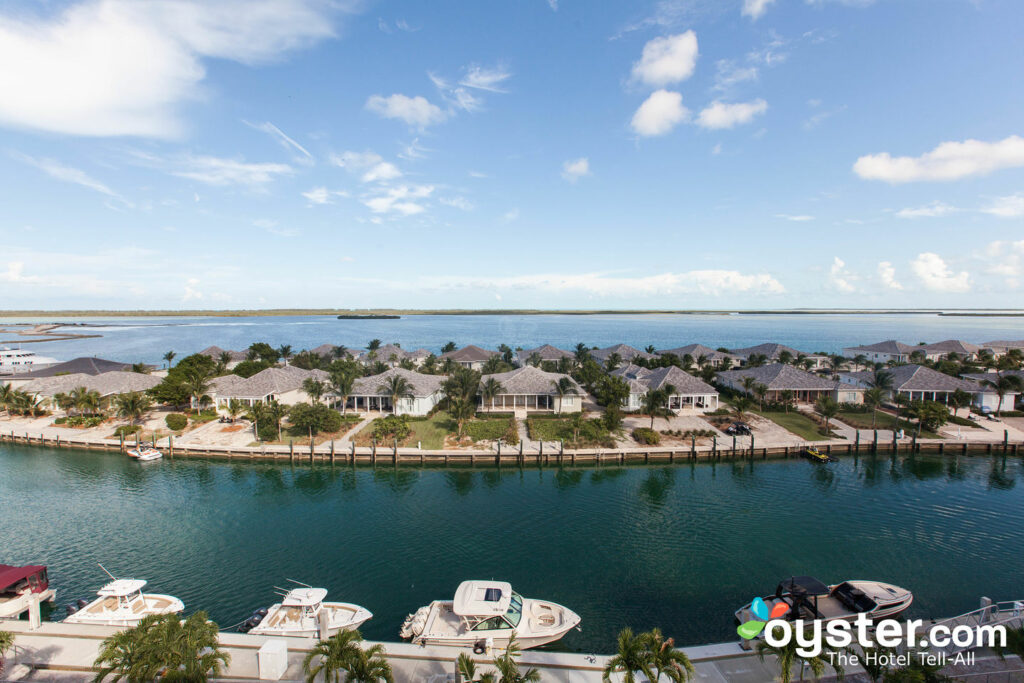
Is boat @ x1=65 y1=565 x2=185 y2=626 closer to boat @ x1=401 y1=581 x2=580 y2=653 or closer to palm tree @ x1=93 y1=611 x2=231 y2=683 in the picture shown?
palm tree @ x1=93 y1=611 x2=231 y2=683

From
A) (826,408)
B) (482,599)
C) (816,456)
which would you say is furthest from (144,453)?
(826,408)

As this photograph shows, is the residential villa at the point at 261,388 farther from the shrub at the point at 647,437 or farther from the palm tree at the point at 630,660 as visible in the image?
the palm tree at the point at 630,660

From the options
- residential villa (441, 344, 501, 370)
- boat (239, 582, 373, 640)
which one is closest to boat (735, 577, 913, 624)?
boat (239, 582, 373, 640)

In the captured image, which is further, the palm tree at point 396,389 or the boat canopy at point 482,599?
the palm tree at point 396,389

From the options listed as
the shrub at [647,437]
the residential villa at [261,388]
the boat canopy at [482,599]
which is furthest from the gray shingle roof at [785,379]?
the residential villa at [261,388]

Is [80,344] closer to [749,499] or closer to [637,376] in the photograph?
[637,376]

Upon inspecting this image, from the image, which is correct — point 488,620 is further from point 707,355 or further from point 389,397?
point 707,355
